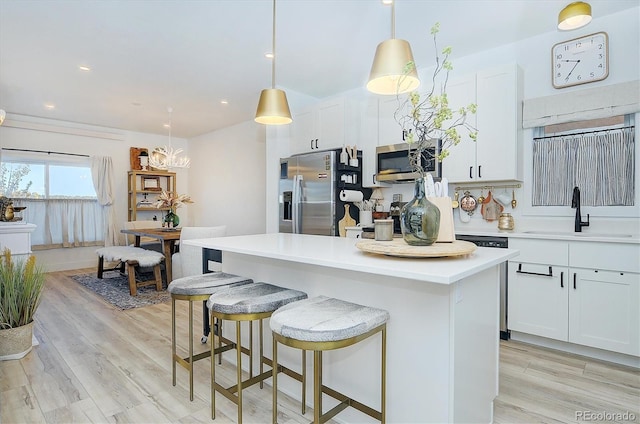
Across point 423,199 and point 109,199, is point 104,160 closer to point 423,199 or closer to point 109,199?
point 109,199

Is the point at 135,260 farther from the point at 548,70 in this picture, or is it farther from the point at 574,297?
the point at 548,70

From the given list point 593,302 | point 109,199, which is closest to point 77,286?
point 109,199

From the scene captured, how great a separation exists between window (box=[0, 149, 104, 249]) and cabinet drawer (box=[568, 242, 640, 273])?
22.9ft

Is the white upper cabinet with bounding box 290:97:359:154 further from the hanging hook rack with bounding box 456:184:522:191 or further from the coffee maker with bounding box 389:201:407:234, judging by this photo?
the hanging hook rack with bounding box 456:184:522:191

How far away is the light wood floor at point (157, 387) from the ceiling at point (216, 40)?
263 centimetres

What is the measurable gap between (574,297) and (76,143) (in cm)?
730


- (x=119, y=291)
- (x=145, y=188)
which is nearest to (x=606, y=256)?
(x=119, y=291)

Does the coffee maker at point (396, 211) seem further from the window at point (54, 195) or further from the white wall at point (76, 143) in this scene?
the window at point (54, 195)

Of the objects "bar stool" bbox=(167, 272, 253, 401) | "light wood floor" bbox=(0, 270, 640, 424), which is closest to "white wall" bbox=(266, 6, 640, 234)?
"light wood floor" bbox=(0, 270, 640, 424)

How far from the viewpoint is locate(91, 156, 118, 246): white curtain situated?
20.5ft

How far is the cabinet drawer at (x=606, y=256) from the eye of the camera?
2.37 m

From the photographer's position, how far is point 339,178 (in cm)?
396

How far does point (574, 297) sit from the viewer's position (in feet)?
8.48

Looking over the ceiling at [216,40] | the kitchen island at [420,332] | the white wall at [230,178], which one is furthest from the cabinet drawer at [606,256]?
the white wall at [230,178]
